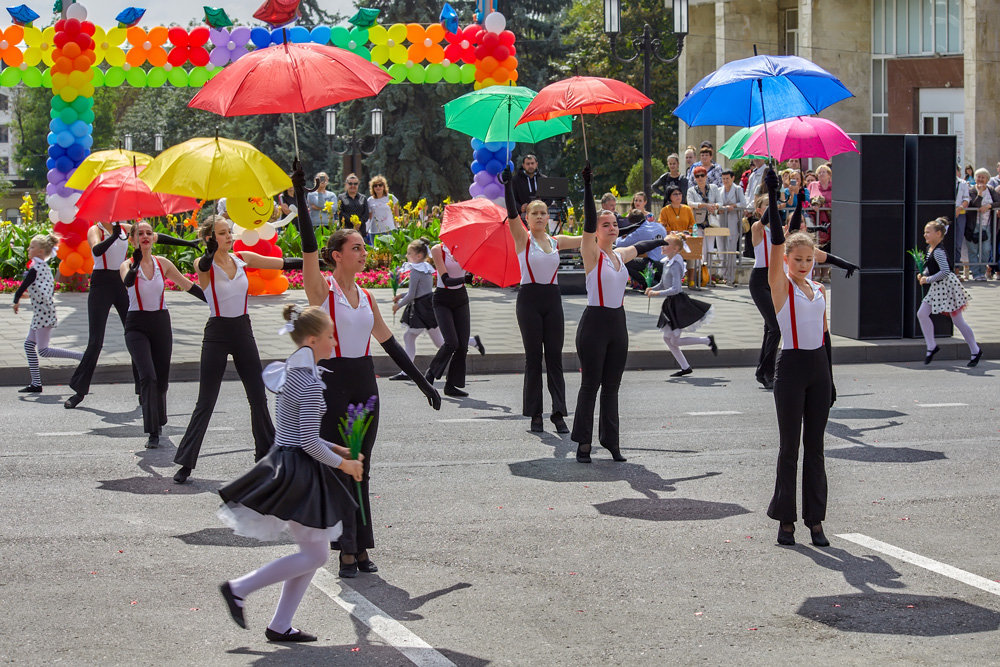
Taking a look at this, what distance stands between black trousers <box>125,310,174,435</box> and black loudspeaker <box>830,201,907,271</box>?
9535 mm

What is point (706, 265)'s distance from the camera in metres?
23.0

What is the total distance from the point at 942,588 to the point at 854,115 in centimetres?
4162

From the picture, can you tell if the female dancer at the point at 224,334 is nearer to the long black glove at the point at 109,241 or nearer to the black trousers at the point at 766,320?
the long black glove at the point at 109,241

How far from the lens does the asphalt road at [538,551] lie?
18.7ft

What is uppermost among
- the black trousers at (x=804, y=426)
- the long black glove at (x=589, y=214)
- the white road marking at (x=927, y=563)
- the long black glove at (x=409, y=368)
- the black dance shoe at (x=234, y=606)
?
the long black glove at (x=589, y=214)

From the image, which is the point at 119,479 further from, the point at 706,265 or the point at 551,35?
the point at 551,35

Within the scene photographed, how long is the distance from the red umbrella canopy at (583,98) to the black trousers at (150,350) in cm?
347

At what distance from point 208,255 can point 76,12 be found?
1416 centimetres

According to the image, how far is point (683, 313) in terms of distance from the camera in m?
14.3

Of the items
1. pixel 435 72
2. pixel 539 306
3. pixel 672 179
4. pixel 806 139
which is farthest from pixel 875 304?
pixel 435 72

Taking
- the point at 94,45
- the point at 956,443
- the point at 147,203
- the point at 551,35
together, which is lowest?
the point at 956,443

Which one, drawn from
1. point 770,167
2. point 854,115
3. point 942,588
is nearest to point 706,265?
point 770,167

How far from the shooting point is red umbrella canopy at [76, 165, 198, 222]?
10305 millimetres

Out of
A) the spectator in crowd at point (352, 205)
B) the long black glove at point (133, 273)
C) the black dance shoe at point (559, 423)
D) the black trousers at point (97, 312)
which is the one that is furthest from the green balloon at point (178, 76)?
the black dance shoe at point (559, 423)
